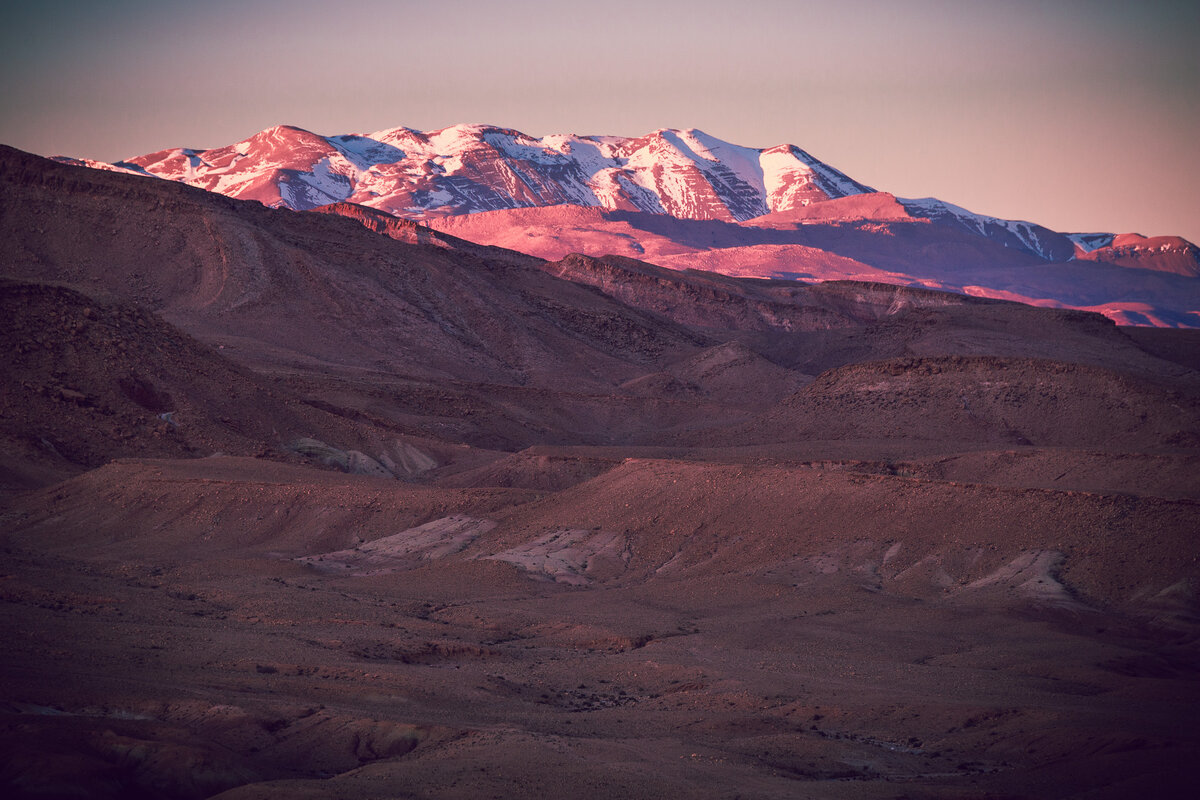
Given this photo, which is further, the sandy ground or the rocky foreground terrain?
the rocky foreground terrain

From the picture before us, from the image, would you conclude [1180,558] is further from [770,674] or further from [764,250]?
[764,250]

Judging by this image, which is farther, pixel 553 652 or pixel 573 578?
pixel 573 578

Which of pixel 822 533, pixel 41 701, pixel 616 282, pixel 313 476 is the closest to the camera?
pixel 41 701

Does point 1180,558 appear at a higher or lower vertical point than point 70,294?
lower

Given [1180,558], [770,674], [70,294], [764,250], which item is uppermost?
[764,250]

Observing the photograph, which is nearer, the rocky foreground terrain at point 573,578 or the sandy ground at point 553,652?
the sandy ground at point 553,652

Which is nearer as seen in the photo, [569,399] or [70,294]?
[70,294]

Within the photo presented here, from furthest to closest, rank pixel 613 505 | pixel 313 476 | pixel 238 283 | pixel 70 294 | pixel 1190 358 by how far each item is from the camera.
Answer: pixel 1190 358
pixel 238 283
pixel 70 294
pixel 313 476
pixel 613 505

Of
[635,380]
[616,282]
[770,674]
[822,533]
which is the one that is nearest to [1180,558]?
[822,533]
